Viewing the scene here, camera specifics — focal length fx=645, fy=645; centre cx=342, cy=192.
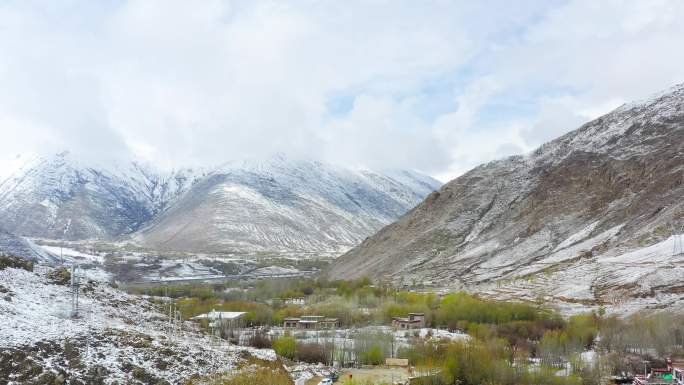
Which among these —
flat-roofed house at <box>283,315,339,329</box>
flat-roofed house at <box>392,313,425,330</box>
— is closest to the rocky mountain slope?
flat-roofed house at <box>392,313,425,330</box>

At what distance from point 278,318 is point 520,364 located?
118 feet

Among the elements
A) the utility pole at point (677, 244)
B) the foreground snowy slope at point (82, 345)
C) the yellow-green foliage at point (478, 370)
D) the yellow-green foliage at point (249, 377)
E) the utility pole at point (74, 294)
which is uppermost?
the utility pole at point (677, 244)

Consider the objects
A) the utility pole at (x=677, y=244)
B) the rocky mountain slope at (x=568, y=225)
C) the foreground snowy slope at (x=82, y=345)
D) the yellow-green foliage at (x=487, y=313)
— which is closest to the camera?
the foreground snowy slope at (x=82, y=345)

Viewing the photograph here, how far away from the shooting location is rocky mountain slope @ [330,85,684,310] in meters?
87.5

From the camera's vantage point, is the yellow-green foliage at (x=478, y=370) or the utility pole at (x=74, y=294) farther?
the yellow-green foliage at (x=478, y=370)

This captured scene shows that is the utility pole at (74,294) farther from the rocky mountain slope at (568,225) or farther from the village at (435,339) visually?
the rocky mountain slope at (568,225)

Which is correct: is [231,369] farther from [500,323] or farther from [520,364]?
[500,323]

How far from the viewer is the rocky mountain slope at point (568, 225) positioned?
87.5m

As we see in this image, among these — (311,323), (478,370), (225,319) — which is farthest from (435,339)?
(225,319)

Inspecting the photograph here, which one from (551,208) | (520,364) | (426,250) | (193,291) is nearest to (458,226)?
(426,250)

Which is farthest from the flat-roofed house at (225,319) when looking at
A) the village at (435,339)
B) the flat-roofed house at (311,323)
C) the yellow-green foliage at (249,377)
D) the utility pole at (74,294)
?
the yellow-green foliage at (249,377)

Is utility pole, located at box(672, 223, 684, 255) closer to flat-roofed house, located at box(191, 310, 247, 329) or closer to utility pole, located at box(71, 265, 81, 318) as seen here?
flat-roofed house, located at box(191, 310, 247, 329)

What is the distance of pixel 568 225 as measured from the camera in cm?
11931

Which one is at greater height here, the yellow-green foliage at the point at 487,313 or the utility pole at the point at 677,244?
the utility pole at the point at 677,244
